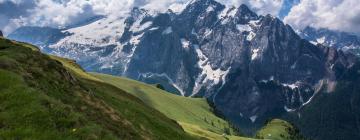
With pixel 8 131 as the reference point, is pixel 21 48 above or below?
above

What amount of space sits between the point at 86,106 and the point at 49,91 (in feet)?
13.7

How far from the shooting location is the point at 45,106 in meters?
40.7

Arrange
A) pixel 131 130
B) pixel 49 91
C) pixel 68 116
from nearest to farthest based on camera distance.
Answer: pixel 68 116 → pixel 49 91 → pixel 131 130

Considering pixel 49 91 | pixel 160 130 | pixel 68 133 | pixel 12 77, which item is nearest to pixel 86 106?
pixel 49 91

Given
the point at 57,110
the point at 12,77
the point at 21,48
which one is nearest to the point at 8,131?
the point at 57,110

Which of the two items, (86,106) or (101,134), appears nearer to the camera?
(101,134)

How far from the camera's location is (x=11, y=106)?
39.9m

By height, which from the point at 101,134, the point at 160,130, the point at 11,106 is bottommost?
the point at 160,130

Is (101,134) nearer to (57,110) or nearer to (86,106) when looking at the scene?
(57,110)

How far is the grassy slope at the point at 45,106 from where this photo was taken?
124 ft

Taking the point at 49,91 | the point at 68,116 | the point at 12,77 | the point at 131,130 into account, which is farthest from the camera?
the point at 131,130

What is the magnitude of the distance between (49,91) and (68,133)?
1016 centimetres

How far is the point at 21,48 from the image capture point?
58.2 meters

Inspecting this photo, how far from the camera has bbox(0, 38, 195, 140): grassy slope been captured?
3772 centimetres
